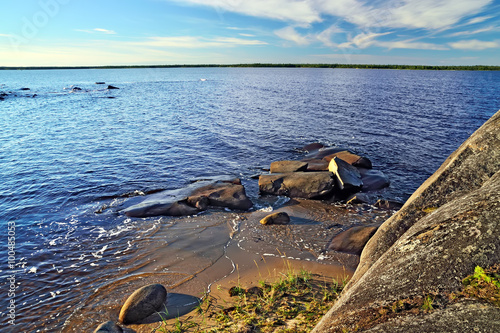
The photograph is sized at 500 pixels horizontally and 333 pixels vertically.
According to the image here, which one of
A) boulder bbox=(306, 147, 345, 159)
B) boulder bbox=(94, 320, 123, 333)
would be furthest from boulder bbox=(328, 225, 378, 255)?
boulder bbox=(306, 147, 345, 159)

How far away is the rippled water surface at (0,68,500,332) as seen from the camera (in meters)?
9.16

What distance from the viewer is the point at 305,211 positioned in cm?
1287

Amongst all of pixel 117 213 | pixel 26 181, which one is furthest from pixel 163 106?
pixel 117 213

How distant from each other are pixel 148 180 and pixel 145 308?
35.5 ft

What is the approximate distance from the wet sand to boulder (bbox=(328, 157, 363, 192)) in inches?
66.9

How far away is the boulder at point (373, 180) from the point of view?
15555 millimetres

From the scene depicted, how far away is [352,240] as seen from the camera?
10062 mm

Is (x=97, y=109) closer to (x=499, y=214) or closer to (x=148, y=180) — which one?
(x=148, y=180)

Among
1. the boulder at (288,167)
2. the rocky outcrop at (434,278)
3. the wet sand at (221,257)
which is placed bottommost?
the wet sand at (221,257)

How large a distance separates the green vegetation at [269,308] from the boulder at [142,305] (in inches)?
24.6

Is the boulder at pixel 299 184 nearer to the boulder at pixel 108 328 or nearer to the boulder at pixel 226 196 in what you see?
the boulder at pixel 226 196

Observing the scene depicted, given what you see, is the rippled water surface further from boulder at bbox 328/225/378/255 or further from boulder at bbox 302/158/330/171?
boulder at bbox 328/225/378/255

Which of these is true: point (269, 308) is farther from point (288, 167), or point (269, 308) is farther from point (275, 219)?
point (288, 167)

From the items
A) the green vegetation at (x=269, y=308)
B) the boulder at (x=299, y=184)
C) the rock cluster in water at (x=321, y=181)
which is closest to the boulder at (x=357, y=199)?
the rock cluster in water at (x=321, y=181)
